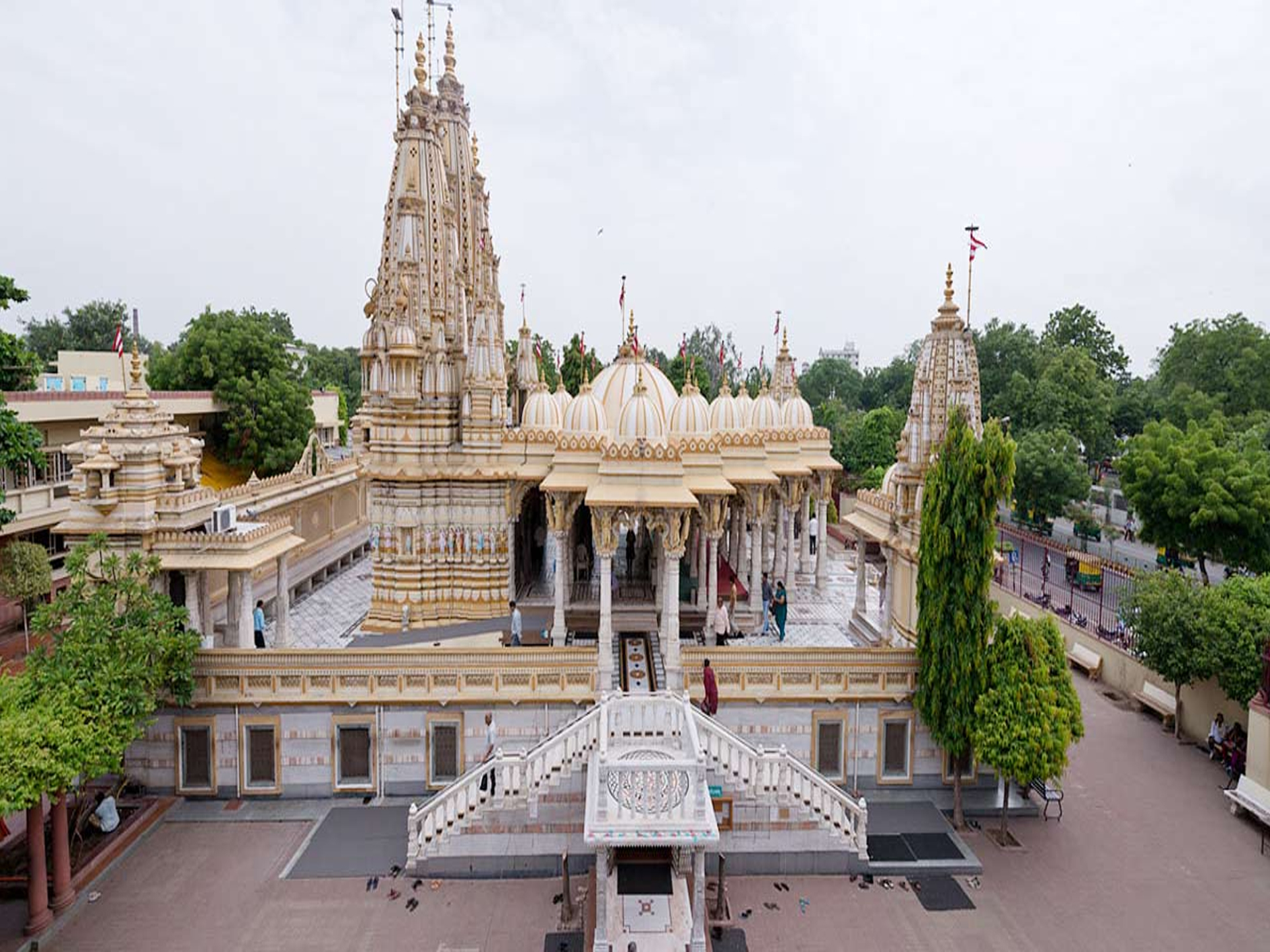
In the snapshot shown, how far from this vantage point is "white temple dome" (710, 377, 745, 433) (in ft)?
95.7

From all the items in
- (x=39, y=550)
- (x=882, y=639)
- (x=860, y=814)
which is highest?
(x=39, y=550)

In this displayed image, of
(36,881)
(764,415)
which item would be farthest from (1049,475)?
(36,881)

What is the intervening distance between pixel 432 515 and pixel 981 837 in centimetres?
1812

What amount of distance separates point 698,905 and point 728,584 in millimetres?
14006

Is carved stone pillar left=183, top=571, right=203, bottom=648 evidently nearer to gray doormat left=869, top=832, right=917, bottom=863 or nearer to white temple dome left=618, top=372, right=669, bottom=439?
white temple dome left=618, top=372, right=669, bottom=439

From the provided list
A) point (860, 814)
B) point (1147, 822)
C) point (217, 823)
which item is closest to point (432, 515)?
point (217, 823)

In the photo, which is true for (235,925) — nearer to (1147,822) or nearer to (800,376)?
(1147,822)

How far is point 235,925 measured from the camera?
14164mm

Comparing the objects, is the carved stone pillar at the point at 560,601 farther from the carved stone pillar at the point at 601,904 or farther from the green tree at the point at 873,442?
the green tree at the point at 873,442

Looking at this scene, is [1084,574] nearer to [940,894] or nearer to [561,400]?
[940,894]

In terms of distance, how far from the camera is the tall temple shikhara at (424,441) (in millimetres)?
26141

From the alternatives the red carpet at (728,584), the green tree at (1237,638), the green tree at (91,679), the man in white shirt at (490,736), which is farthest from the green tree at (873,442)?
the green tree at (91,679)

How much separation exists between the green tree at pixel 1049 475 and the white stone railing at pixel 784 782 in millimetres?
34222

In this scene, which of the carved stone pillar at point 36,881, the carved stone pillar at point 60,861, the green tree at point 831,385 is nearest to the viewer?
the carved stone pillar at point 36,881
